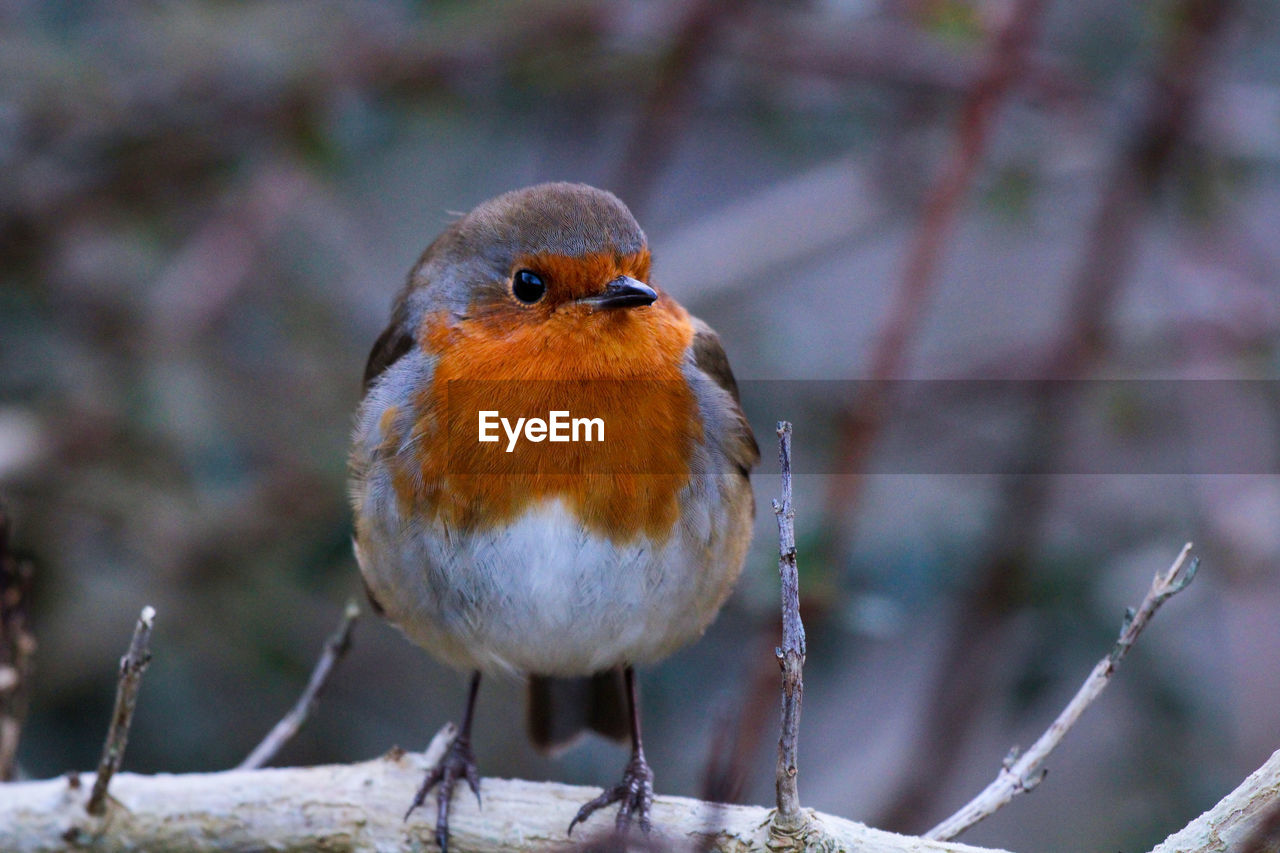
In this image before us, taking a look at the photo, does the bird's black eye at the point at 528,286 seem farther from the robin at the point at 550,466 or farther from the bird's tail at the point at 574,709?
the bird's tail at the point at 574,709

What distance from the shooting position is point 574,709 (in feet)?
10.5

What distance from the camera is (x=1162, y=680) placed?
3471 mm

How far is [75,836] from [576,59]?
256 centimetres

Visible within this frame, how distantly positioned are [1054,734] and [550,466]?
95 cm

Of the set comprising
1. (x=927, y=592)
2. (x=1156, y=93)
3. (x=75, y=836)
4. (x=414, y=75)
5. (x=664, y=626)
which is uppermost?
(x=1156, y=93)

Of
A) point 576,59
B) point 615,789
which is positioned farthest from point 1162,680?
point 576,59

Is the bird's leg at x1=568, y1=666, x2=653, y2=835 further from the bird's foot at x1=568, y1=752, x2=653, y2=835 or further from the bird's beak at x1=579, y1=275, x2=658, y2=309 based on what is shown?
the bird's beak at x1=579, y1=275, x2=658, y2=309

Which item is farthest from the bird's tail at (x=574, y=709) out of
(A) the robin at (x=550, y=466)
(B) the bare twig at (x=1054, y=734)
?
(B) the bare twig at (x=1054, y=734)

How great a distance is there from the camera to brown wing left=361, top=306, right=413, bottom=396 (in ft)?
9.10

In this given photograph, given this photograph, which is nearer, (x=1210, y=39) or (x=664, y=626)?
(x=664, y=626)

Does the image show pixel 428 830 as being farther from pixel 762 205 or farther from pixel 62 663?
pixel 762 205

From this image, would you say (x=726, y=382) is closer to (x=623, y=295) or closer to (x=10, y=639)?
(x=623, y=295)

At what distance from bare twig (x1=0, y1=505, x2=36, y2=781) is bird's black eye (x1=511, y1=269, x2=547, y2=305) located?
102cm

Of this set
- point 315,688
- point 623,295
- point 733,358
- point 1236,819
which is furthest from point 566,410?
point 733,358
